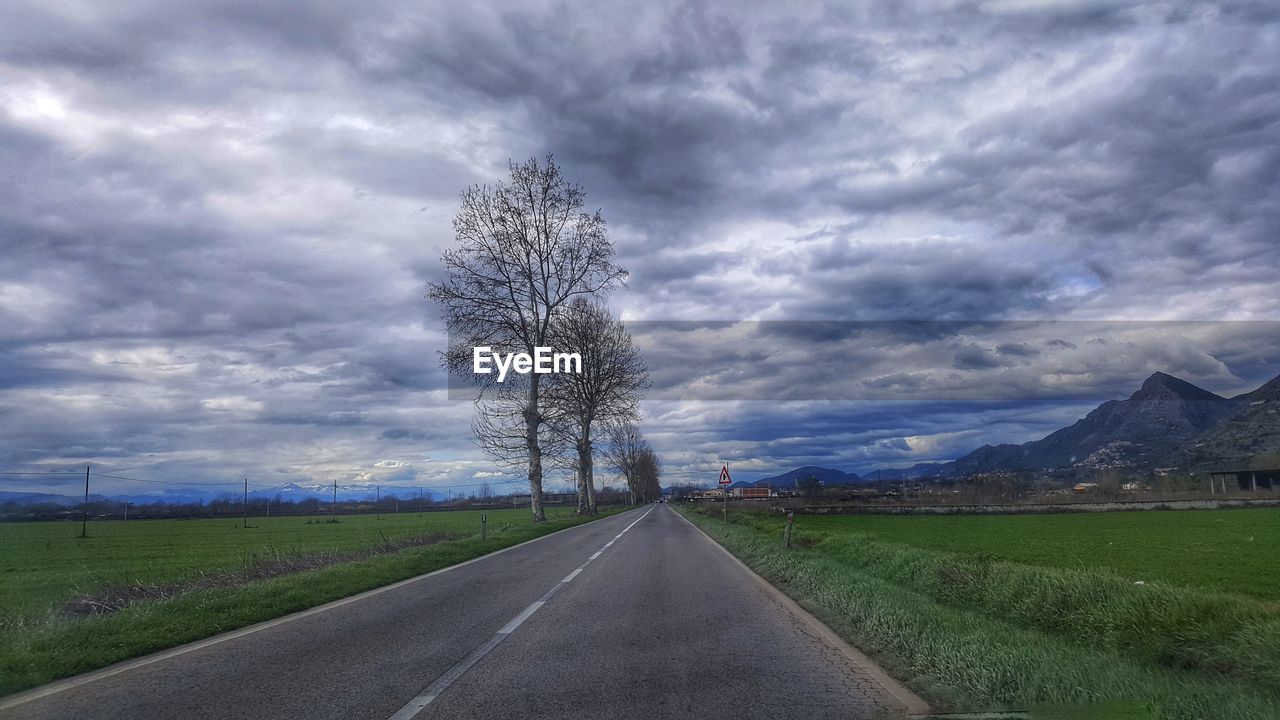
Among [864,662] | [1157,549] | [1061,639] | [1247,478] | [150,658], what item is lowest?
[1247,478]

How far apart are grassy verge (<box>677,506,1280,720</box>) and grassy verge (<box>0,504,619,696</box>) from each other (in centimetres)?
746

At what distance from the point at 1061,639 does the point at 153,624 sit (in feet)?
34.4

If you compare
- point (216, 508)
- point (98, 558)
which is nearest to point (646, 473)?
point (216, 508)

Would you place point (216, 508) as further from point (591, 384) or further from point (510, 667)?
point (510, 667)

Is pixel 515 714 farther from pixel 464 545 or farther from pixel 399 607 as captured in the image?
pixel 464 545

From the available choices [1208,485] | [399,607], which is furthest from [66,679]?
[1208,485]

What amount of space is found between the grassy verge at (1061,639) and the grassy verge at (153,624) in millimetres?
7457

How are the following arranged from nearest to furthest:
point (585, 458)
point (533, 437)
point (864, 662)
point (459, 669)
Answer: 1. point (459, 669)
2. point (864, 662)
3. point (533, 437)
4. point (585, 458)

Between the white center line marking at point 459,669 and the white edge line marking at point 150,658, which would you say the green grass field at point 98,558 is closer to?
the white edge line marking at point 150,658

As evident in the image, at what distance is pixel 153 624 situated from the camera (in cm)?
927

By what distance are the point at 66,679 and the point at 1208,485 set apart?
88464 millimetres

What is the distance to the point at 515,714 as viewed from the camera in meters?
5.36

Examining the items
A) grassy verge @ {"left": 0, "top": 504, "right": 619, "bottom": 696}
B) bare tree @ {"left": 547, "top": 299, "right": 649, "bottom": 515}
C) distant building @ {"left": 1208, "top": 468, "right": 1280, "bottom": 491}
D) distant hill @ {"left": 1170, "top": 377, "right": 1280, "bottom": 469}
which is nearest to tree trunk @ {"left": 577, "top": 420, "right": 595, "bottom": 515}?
bare tree @ {"left": 547, "top": 299, "right": 649, "bottom": 515}

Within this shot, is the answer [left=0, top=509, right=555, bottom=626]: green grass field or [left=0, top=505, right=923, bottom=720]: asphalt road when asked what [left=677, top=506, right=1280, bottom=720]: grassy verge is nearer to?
[left=0, top=505, right=923, bottom=720]: asphalt road
